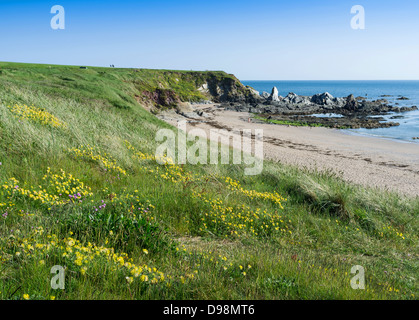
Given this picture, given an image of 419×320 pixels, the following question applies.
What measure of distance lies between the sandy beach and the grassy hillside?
20.7 feet

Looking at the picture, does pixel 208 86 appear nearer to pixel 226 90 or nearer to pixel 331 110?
pixel 226 90

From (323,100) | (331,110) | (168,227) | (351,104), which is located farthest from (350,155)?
(323,100)

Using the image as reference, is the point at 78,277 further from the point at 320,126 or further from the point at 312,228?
the point at 320,126

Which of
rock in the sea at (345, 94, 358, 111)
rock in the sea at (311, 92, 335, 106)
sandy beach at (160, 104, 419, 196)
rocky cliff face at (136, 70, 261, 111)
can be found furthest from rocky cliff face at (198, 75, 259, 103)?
sandy beach at (160, 104, 419, 196)

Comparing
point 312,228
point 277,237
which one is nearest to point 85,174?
point 277,237

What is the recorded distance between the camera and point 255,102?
3157 inches

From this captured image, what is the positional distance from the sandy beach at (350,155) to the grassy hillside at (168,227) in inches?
249

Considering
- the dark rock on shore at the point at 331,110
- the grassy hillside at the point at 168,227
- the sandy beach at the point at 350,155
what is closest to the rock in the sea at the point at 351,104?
the dark rock on shore at the point at 331,110

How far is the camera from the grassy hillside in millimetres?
3387

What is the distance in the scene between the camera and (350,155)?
26500 millimetres

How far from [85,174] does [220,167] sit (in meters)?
5.55

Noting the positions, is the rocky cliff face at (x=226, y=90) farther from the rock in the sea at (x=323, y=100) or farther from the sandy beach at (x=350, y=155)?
the sandy beach at (x=350, y=155)
